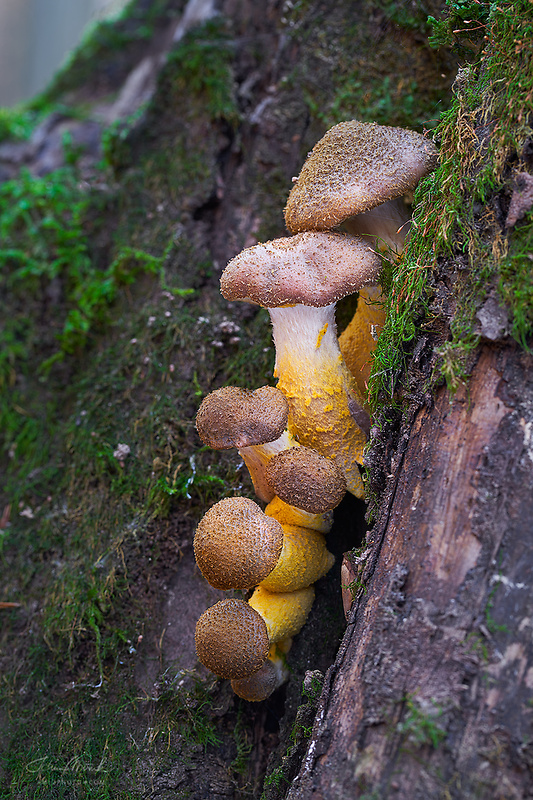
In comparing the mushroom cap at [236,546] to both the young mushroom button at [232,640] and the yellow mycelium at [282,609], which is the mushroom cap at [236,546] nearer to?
the young mushroom button at [232,640]

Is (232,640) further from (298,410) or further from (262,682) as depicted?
(298,410)

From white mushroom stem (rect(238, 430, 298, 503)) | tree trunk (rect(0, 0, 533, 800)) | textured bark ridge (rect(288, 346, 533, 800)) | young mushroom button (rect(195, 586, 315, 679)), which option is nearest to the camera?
textured bark ridge (rect(288, 346, 533, 800))

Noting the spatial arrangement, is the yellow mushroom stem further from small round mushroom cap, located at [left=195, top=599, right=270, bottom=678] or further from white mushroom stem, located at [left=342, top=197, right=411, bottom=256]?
small round mushroom cap, located at [left=195, top=599, right=270, bottom=678]

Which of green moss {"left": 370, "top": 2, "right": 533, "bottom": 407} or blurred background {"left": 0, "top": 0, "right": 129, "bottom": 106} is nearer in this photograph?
green moss {"left": 370, "top": 2, "right": 533, "bottom": 407}

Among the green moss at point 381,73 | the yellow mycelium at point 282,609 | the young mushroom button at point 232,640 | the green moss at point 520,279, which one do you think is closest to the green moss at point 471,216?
the green moss at point 520,279

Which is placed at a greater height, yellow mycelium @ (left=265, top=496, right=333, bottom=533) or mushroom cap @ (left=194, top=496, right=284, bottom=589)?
mushroom cap @ (left=194, top=496, right=284, bottom=589)

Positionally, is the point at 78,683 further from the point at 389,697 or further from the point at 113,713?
the point at 389,697

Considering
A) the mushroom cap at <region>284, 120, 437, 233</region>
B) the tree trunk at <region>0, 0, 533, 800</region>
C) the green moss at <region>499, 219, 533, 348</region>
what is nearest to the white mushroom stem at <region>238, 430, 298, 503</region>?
the tree trunk at <region>0, 0, 533, 800</region>
